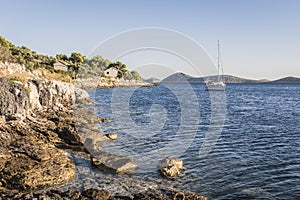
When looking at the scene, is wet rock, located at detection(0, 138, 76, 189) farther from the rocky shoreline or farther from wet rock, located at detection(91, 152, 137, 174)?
wet rock, located at detection(91, 152, 137, 174)

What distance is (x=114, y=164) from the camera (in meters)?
→ 16.5

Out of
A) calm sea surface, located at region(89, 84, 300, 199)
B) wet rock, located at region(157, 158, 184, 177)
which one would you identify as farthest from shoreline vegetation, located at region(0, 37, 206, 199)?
calm sea surface, located at region(89, 84, 300, 199)

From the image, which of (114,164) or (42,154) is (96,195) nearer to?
(114,164)

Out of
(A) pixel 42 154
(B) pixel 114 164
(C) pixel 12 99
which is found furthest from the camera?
(C) pixel 12 99

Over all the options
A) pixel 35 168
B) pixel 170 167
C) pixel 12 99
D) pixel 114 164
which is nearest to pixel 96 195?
pixel 35 168

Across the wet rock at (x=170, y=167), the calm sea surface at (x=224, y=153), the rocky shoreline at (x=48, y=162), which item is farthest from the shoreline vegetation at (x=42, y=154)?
the calm sea surface at (x=224, y=153)

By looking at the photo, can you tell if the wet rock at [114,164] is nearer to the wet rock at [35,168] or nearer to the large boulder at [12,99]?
the wet rock at [35,168]

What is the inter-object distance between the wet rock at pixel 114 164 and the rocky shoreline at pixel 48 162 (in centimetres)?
38

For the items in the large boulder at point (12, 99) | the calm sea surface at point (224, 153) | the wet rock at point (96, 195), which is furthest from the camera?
the large boulder at point (12, 99)

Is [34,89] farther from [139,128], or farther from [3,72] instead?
[139,128]

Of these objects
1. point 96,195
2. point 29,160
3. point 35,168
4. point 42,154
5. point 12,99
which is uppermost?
point 12,99

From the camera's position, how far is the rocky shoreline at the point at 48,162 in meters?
12.3

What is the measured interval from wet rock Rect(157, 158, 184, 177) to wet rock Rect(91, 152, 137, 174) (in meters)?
1.93

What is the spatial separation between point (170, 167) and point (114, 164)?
144 inches
